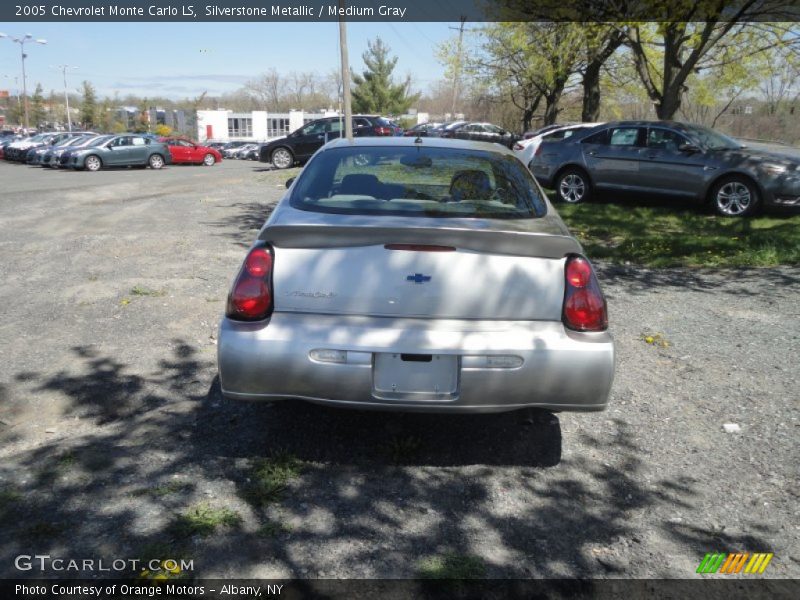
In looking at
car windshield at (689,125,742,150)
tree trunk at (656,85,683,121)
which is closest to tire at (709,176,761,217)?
car windshield at (689,125,742,150)

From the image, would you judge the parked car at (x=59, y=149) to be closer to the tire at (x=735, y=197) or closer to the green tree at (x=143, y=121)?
the tire at (x=735, y=197)

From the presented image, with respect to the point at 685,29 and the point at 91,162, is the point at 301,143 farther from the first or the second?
the point at 685,29

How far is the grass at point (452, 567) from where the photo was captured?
261cm

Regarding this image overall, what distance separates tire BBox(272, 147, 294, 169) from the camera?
73.5ft

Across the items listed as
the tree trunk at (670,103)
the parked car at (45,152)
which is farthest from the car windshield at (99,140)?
the tree trunk at (670,103)

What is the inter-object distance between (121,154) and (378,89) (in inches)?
1726

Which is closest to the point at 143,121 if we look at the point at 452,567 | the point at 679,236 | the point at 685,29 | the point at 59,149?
the point at 59,149

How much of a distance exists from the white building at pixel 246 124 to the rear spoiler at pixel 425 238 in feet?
285

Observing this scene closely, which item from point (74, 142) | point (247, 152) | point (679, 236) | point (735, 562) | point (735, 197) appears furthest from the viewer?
point (247, 152)

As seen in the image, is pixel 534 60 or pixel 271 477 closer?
pixel 271 477

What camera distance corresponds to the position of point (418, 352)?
305 centimetres

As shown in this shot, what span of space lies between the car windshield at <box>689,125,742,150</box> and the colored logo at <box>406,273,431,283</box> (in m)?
9.64

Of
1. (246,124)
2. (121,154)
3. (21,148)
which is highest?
(246,124)

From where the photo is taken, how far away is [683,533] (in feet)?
9.65
